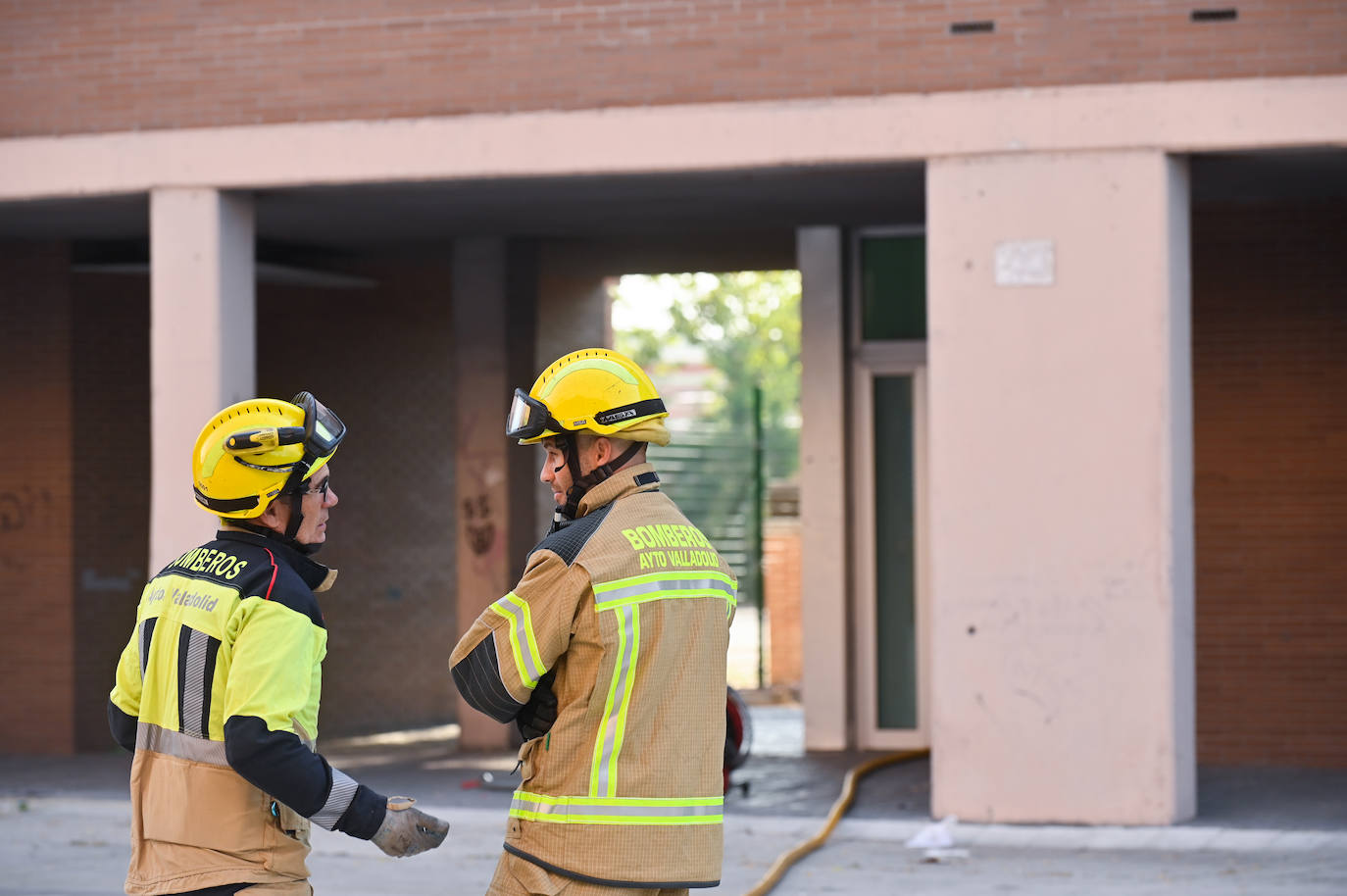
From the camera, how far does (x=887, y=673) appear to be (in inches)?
446

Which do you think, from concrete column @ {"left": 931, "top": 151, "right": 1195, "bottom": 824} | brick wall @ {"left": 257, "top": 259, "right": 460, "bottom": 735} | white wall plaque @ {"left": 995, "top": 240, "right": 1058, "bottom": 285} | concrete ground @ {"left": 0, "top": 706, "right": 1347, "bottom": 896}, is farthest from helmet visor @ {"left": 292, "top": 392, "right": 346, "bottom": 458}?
brick wall @ {"left": 257, "top": 259, "right": 460, "bottom": 735}

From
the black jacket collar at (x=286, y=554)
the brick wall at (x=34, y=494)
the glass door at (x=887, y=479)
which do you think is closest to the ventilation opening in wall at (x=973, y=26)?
the glass door at (x=887, y=479)

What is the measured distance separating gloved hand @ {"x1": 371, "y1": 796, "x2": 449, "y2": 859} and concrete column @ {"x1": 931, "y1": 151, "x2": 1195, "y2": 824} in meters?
5.09

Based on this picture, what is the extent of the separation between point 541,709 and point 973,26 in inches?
235

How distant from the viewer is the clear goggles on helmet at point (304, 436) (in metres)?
3.37

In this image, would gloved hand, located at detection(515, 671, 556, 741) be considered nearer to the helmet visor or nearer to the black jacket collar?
the black jacket collar

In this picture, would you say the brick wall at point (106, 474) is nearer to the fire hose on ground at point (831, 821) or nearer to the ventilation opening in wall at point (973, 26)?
the fire hose on ground at point (831, 821)

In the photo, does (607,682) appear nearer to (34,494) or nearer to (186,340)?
(186,340)

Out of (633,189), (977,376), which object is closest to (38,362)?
(633,189)

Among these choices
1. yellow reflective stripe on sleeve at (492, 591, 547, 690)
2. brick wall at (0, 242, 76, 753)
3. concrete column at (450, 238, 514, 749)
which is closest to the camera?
yellow reflective stripe on sleeve at (492, 591, 547, 690)

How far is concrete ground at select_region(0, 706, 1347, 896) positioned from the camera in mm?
7246

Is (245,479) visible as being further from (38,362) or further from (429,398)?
(429,398)

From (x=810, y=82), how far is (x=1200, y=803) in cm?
442

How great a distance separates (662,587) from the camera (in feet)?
10.6
